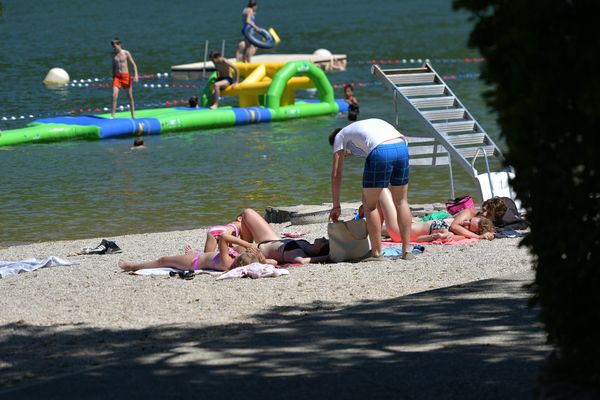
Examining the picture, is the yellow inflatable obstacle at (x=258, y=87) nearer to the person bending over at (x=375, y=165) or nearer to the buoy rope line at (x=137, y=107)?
the buoy rope line at (x=137, y=107)

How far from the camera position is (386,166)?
9172 mm

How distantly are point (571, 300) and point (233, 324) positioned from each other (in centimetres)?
294

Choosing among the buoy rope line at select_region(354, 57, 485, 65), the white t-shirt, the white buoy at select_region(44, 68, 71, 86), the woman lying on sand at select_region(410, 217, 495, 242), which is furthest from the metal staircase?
the buoy rope line at select_region(354, 57, 485, 65)

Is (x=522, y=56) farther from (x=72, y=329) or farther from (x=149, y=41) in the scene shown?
(x=149, y=41)

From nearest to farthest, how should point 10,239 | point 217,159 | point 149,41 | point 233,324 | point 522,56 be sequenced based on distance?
point 522,56 < point 233,324 < point 10,239 < point 217,159 < point 149,41

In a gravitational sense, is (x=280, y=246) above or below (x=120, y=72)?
below

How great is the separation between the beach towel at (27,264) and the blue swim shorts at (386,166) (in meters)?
2.74

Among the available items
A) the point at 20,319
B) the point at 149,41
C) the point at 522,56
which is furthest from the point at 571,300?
the point at 149,41

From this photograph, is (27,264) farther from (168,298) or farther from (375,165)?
(375,165)

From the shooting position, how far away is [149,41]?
5091cm

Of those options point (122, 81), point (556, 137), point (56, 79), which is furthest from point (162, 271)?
point (56, 79)

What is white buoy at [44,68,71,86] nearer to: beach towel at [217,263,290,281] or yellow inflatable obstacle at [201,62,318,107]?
yellow inflatable obstacle at [201,62,318,107]

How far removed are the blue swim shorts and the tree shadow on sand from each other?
1876 mm

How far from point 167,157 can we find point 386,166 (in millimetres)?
10465
